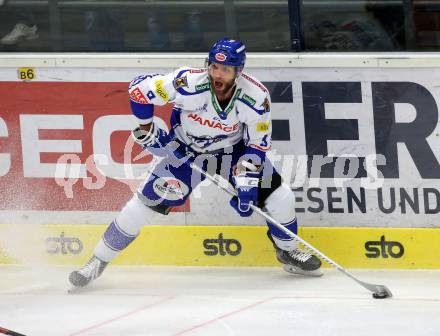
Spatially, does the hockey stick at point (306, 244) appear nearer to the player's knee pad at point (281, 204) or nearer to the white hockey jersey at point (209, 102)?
the player's knee pad at point (281, 204)

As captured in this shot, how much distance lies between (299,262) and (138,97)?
117 centimetres

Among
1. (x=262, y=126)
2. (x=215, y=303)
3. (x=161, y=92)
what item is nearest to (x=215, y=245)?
(x=215, y=303)

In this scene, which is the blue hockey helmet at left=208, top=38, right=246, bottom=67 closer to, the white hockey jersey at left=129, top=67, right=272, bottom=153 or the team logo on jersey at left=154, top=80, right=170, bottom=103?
the white hockey jersey at left=129, top=67, right=272, bottom=153

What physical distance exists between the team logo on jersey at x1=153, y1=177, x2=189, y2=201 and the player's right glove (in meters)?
0.15

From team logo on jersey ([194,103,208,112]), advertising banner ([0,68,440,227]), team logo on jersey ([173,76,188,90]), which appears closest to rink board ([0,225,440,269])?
advertising banner ([0,68,440,227])

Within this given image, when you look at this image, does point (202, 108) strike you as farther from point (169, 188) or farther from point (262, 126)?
point (169, 188)

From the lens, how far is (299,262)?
232 inches

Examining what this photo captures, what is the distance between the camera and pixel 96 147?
6.36m

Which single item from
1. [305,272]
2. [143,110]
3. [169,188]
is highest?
[143,110]

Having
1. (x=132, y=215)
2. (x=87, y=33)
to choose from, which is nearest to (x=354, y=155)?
(x=132, y=215)

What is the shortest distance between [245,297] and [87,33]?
1749mm

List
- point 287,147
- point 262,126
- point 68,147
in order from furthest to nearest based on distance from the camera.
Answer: point 68,147
point 287,147
point 262,126

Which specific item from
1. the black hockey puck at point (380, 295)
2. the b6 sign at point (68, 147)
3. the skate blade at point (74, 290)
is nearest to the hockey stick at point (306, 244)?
the black hockey puck at point (380, 295)

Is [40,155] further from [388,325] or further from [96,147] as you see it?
[388,325]
